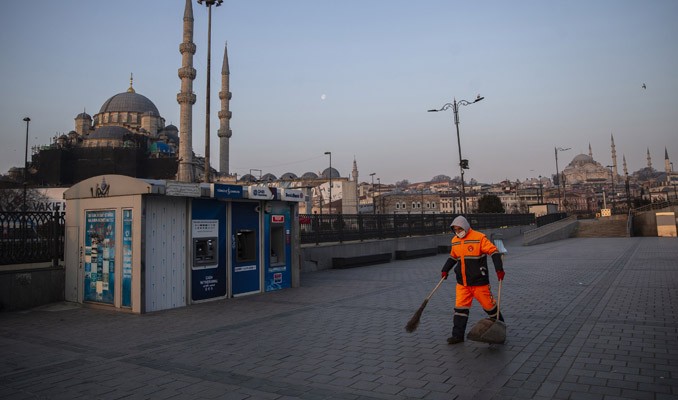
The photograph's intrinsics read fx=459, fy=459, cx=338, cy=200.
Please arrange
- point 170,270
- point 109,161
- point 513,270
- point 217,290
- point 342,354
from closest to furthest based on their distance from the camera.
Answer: point 342,354
point 170,270
point 217,290
point 513,270
point 109,161

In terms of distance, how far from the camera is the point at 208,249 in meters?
10.3

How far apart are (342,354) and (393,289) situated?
5.93m

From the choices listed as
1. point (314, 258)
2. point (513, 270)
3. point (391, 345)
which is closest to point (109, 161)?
point (314, 258)

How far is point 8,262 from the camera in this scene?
990cm

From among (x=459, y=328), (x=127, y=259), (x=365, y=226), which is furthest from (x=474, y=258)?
(x=365, y=226)

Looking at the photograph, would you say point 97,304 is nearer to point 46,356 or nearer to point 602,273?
point 46,356

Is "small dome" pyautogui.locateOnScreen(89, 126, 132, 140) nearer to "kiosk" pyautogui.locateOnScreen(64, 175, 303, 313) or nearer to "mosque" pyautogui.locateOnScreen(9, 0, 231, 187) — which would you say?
"mosque" pyautogui.locateOnScreen(9, 0, 231, 187)

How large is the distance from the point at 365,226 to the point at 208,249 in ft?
33.9

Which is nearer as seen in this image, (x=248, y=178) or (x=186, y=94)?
(x=186, y=94)

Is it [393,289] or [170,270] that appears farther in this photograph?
[393,289]

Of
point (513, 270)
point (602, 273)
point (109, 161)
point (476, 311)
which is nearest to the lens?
point (476, 311)

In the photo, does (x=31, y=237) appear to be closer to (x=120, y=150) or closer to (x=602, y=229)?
(x=602, y=229)

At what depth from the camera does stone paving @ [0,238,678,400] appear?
4.54 meters

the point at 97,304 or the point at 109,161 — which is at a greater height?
the point at 109,161
